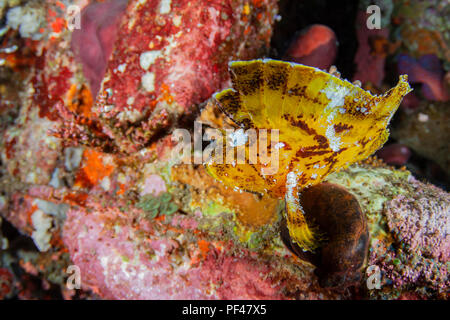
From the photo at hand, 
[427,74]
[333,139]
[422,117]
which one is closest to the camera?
[333,139]

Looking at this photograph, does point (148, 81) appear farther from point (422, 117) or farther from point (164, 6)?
point (422, 117)

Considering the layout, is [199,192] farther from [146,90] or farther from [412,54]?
[412,54]

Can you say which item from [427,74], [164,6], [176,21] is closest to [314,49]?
[176,21]

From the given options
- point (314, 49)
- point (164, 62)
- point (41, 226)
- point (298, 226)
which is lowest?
point (41, 226)

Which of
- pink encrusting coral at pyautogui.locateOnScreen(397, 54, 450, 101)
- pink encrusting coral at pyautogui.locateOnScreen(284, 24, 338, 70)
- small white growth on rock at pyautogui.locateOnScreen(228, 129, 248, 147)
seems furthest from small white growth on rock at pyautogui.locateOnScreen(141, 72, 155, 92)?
pink encrusting coral at pyautogui.locateOnScreen(397, 54, 450, 101)
